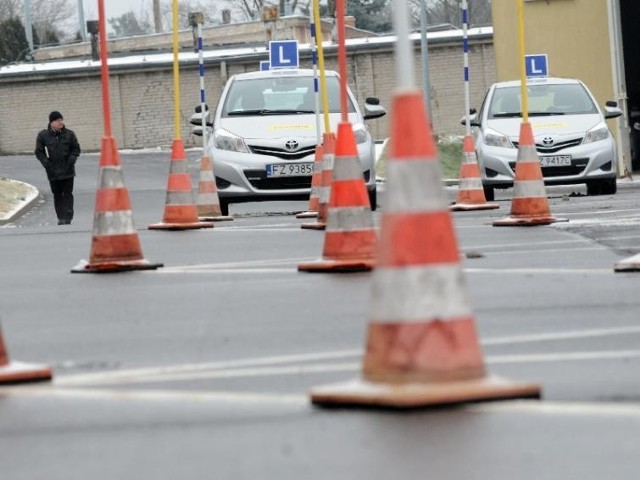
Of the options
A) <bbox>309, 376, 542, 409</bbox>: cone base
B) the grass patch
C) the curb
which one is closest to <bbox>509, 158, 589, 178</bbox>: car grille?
the curb

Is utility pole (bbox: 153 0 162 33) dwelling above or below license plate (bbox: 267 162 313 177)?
above

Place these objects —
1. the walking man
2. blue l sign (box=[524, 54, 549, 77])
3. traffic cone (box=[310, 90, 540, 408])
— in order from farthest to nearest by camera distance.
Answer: blue l sign (box=[524, 54, 549, 77]) → the walking man → traffic cone (box=[310, 90, 540, 408])

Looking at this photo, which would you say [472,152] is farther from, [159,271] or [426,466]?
[426,466]

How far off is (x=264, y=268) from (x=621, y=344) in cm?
487

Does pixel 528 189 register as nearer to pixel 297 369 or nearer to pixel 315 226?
pixel 315 226

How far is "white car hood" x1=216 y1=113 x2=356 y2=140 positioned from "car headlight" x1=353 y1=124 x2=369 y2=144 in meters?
0.26

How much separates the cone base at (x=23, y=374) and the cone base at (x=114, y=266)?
5.09m

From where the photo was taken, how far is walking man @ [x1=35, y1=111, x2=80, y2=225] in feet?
79.5

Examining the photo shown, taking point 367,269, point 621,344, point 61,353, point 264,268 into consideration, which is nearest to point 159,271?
point 264,268

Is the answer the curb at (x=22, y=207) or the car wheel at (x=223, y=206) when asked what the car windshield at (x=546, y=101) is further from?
the curb at (x=22, y=207)

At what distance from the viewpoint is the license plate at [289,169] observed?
68.2 feet

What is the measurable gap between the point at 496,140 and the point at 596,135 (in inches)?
50.9

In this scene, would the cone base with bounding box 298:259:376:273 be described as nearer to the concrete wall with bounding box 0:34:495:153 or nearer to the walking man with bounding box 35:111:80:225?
the walking man with bounding box 35:111:80:225

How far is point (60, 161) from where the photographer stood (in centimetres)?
2430
